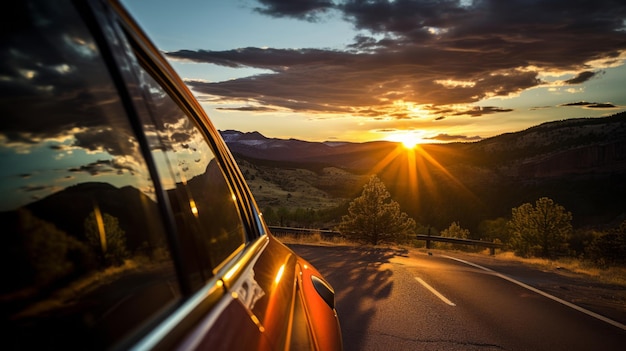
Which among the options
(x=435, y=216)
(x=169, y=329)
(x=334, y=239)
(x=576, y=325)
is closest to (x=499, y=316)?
(x=576, y=325)

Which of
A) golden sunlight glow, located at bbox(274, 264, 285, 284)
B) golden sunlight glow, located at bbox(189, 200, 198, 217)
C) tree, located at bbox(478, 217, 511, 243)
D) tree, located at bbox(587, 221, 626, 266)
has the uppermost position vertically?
golden sunlight glow, located at bbox(189, 200, 198, 217)

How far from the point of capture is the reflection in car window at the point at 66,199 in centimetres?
83

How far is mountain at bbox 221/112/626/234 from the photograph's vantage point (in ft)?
394

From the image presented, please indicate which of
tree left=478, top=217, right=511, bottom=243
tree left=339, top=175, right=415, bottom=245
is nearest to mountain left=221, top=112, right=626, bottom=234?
tree left=478, top=217, right=511, bottom=243

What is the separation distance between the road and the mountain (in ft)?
314

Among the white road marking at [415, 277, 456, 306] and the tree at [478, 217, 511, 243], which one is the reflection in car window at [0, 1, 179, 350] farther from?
the tree at [478, 217, 511, 243]

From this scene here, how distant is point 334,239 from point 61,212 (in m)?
29.4

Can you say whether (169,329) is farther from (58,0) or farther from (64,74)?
(58,0)

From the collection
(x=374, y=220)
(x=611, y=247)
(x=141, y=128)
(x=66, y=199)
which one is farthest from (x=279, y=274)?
(x=611, y=247)

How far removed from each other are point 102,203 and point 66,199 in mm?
134

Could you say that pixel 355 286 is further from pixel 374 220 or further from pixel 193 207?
pixel 374 220

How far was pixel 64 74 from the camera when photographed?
3.45ft

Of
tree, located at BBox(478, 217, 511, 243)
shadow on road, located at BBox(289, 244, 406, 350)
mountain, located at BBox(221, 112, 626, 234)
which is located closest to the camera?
shadow on road, located at BBox(289, 244, 406, 350)

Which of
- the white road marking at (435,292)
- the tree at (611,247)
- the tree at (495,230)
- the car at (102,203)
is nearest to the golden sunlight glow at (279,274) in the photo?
the car at (102,203)
